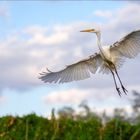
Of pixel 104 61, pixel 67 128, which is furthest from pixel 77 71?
pixel 67 128

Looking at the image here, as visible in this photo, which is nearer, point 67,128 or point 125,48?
point 67,128

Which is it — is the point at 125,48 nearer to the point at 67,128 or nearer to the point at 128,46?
the point at 128,46

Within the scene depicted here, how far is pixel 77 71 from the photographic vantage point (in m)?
11.2

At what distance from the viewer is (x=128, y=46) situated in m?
11.0

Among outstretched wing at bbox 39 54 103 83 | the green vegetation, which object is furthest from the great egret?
the green vegetation

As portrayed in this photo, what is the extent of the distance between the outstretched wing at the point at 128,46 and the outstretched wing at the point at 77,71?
1.24 ft

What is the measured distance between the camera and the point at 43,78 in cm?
1041

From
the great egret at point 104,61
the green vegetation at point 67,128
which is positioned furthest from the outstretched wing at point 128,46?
the green vegetation at point 67,128

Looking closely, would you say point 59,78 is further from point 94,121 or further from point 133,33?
point 94,121

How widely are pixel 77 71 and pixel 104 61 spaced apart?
56cm

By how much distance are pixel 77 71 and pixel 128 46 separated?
101 centimetres

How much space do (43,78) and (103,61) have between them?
1.47 metres

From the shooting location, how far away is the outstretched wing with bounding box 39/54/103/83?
10636 millimetres

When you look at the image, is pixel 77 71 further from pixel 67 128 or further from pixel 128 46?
pixel 67 128
